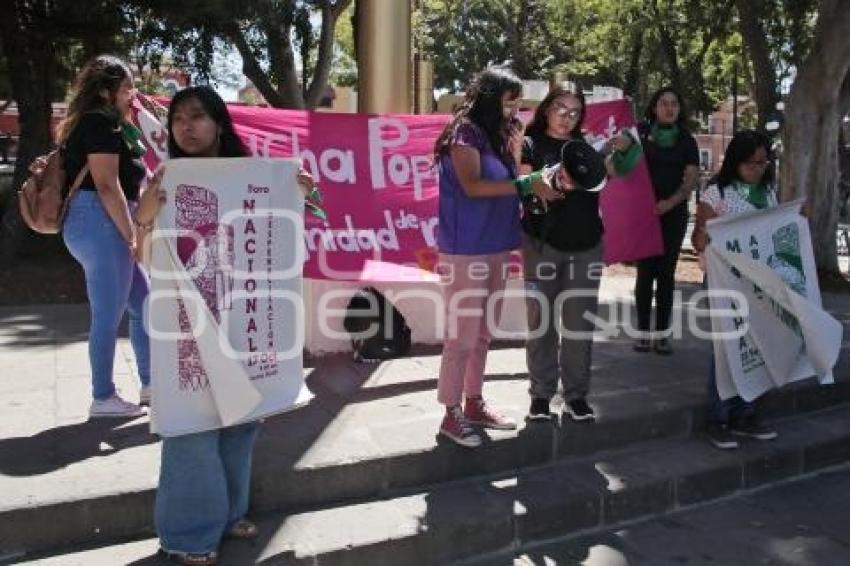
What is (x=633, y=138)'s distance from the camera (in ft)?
15.0

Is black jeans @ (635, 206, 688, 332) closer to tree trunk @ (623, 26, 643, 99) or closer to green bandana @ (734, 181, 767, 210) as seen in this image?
green bandana @ (734, 181, 767, 210)

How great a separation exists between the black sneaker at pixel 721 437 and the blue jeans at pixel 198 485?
9.28 ft

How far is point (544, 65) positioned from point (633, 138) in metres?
27.6

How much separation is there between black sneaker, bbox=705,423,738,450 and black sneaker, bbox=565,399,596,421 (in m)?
0.83

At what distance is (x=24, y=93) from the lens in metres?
10.1

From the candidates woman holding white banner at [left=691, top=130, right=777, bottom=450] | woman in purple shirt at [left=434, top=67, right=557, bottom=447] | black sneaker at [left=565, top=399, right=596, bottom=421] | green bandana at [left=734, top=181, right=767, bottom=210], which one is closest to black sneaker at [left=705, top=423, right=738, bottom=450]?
woman holding white banner at [left=691, top=130, right=777, bottom=450]

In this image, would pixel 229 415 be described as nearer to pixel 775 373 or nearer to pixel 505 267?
pixel 505 267

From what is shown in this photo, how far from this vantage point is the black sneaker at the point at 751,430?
4.98 meters

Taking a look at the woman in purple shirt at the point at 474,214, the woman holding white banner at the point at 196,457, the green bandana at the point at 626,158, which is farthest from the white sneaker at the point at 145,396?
the green bandana at the point at 626,158

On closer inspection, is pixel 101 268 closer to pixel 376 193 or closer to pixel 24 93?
pixel 376 193

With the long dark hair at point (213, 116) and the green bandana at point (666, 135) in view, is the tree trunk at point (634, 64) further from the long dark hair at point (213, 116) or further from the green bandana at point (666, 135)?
the long dark hair at point (213, 116)

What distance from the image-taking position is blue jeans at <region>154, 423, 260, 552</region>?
3062 mm

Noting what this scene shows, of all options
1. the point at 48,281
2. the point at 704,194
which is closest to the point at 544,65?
the point at 48,281

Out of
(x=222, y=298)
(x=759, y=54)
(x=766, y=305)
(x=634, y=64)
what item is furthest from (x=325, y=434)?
(x=634, y=64)
